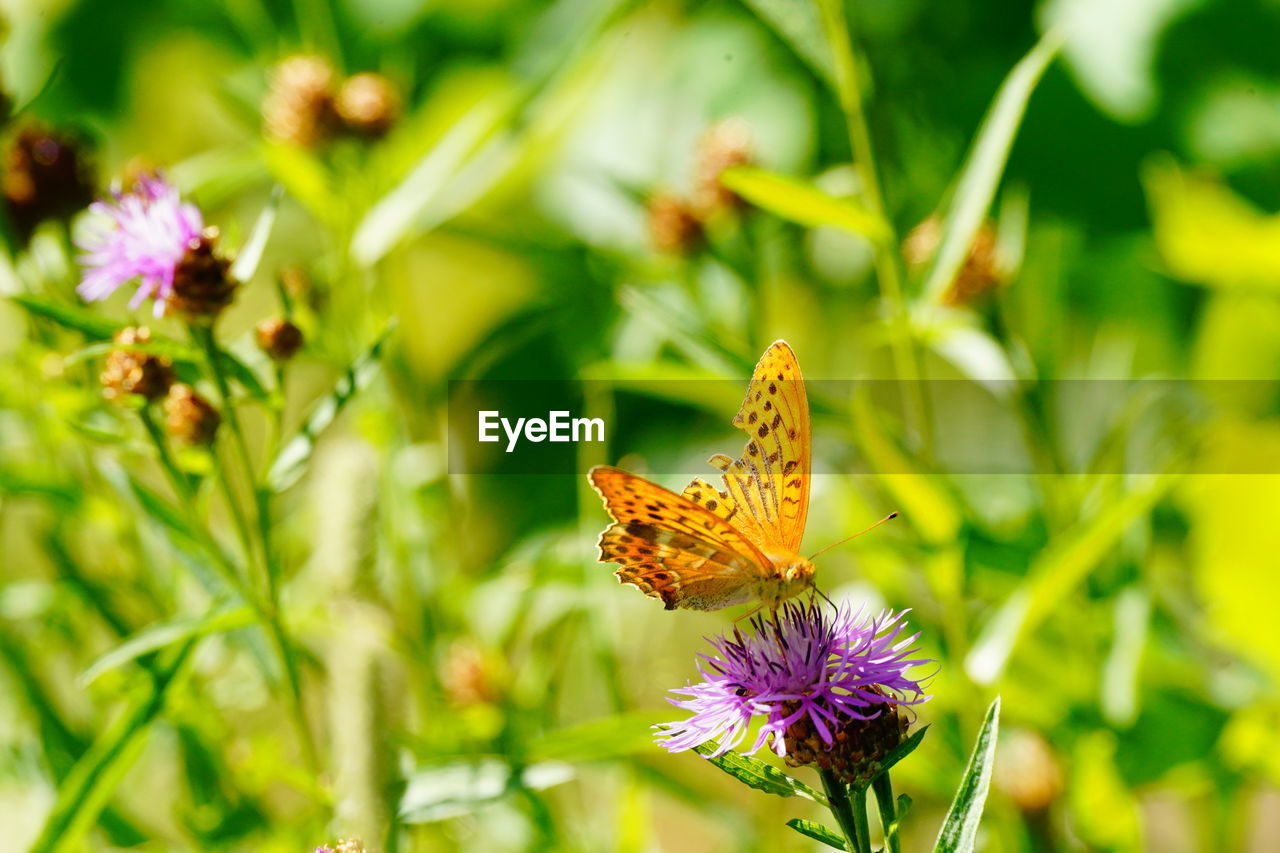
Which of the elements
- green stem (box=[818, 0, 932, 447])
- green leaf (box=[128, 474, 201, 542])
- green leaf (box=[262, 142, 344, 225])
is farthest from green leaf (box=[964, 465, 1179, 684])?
green leaf (box=[262, 142, 344, 225])

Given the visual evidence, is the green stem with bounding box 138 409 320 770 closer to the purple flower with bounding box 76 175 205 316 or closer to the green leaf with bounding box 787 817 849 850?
the purple flower with bounding box 76 175 205 316

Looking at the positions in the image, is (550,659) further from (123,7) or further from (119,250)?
(123,7)

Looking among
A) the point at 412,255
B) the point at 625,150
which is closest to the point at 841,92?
the point at 625,150

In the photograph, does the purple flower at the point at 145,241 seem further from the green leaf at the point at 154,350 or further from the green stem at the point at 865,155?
the green stem at the point at 865,155

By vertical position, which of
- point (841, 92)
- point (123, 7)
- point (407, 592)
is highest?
point (123, 7)

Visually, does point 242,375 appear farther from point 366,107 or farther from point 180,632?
point 366,107

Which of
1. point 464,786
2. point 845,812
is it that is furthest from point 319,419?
point 845,812
